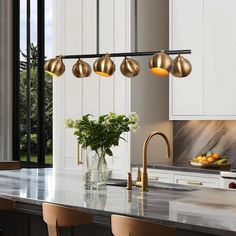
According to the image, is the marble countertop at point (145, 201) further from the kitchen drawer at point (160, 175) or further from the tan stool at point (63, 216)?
the kitchen drawer at point (160, 175)

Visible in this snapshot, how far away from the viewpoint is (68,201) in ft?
11.0

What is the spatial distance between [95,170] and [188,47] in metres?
2.39

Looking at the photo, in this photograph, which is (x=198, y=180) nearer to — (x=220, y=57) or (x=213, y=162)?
(x=213, y=162)

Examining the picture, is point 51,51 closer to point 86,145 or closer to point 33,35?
point 33,35

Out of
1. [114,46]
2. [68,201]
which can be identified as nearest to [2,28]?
[114,46]

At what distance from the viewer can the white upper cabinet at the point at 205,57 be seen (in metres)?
5.57

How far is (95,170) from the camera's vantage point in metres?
3.96

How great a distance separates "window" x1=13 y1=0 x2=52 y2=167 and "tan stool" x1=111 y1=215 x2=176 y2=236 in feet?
15.3

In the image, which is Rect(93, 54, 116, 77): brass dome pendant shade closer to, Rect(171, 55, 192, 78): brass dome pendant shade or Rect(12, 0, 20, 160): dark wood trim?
Rect(171, 55, 192, 78): brass dome pendant shade

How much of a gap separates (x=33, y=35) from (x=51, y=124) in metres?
1.17

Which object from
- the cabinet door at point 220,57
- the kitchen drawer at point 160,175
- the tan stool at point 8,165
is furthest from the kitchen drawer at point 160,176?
the tan stool at point 8,165

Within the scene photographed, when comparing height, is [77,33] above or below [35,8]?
below

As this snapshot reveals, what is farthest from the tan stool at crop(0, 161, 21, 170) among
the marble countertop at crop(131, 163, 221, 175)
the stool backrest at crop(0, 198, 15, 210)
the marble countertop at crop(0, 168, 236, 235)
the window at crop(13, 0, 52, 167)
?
the stool backrest at crop(0, 198, 15, 210)

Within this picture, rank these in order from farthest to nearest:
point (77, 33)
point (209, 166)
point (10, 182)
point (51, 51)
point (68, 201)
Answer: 1. point (51, 51)
2. point (77, 33)
3. point (209, 166)
4. point (10, 182)
5. point (68, 201)
